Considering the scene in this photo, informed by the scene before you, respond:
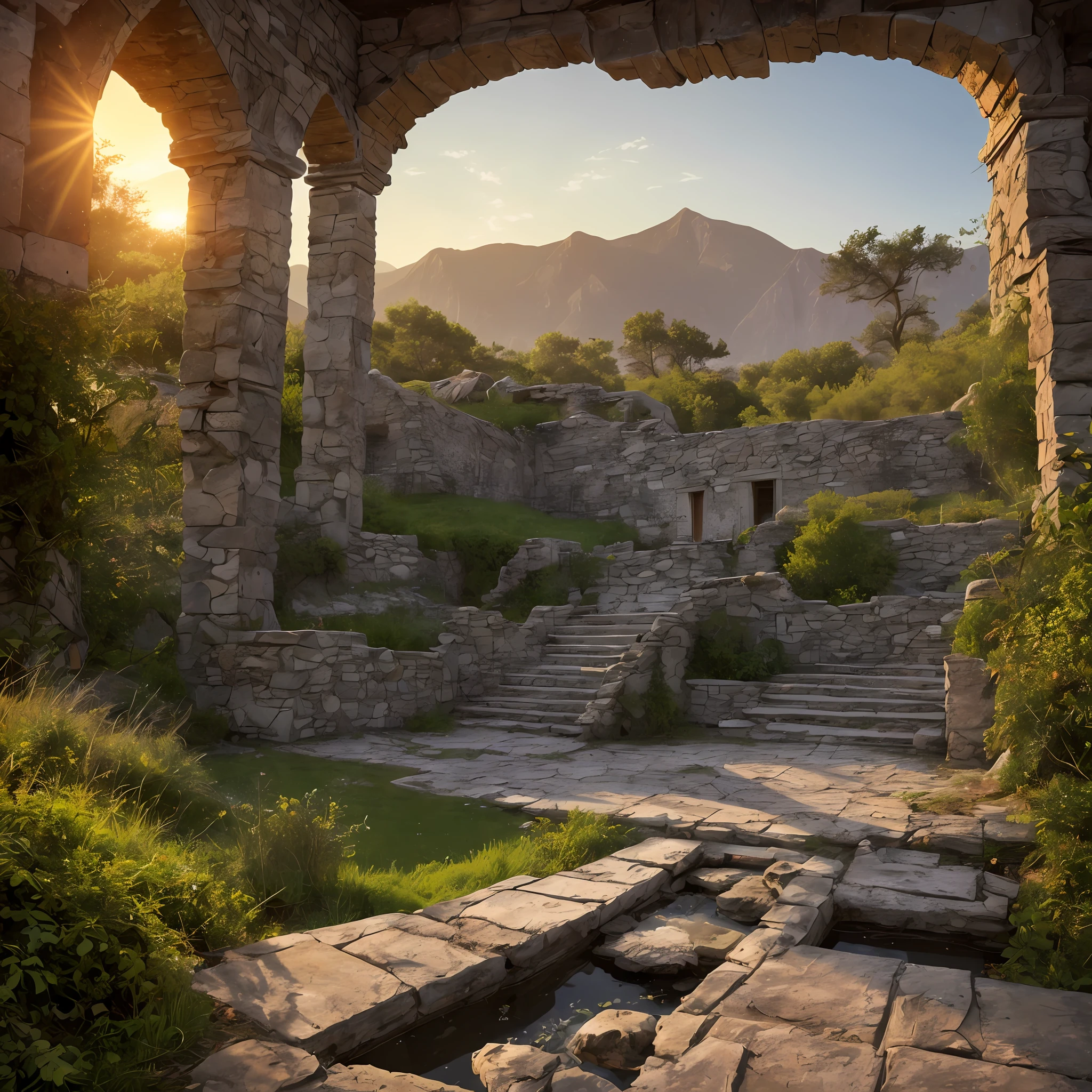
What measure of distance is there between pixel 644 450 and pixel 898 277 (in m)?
18.0

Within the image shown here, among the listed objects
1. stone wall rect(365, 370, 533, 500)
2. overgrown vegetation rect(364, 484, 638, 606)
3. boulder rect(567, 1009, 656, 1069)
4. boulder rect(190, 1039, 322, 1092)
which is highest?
stone wall rect(365, 370, 533, 500)

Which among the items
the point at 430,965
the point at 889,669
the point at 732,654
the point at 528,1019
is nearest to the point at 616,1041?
the point at 528,1019

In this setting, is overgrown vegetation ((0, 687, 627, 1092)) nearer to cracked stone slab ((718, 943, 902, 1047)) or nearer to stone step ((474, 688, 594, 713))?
cracked stone slab ((718, 943, 902, 1047))

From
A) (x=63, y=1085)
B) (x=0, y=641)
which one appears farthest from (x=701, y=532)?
(x=63, y=1085)

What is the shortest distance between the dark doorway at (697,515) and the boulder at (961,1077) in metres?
20.4

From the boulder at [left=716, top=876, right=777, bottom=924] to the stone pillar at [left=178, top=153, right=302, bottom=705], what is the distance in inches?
239

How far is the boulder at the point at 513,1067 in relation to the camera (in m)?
2.49

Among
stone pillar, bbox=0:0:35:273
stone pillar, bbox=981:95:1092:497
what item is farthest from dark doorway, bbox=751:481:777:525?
stone pillar, bbox=0:0:35:273

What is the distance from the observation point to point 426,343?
3506cm

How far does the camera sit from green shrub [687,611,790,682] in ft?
38.0

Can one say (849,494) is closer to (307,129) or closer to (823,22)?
(823,22)

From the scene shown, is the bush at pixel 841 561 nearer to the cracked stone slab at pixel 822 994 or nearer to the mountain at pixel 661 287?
the cracked stone slab at pixel 822 994

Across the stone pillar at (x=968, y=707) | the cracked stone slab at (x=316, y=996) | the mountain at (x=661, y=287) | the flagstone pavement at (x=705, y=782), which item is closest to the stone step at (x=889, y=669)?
the flagstone pavement at (x=705, y=782)

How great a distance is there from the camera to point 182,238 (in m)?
24.8
